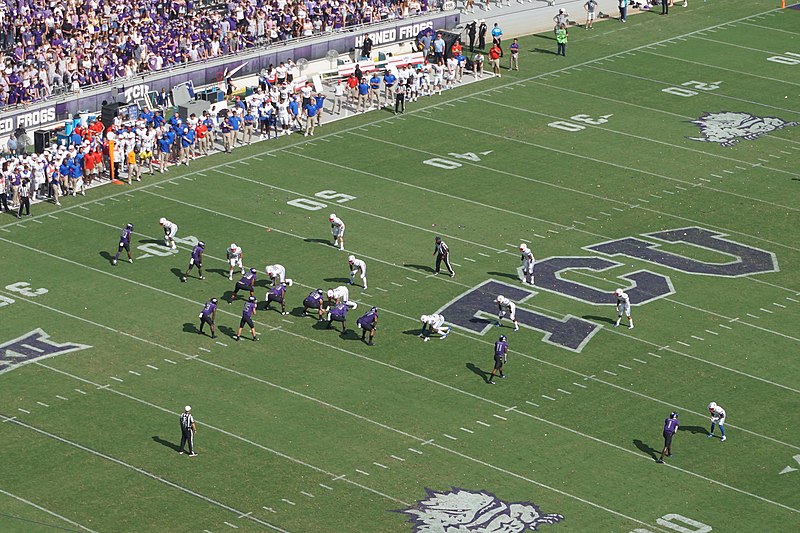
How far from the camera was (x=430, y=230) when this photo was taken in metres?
55.5

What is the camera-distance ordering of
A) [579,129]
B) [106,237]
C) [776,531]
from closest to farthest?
[776,531] → [106,237] → [579,129]

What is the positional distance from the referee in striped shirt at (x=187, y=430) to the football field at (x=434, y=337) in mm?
305

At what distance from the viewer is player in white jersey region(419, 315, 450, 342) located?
47094 millimetres

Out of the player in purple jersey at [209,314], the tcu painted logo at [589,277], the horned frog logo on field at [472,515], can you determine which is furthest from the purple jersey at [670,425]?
the player in purple jersey at [209,314]

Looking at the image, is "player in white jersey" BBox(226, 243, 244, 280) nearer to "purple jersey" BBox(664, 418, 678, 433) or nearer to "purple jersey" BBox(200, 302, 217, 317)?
"purple jersey" BBox(200, 302, 217, 317)

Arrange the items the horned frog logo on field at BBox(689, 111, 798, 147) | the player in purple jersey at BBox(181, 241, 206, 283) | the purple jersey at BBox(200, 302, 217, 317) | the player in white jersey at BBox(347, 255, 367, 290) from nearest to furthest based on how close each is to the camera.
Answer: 1. the purple jersey at BBox(200, 302, 217, 317)
2. the player in white jersey at BBox(347, 255, 367, 290)
3. the player in purple jersey at BBox(181, 241, 206, 283)
4. the horned frog logo on field at BBox(689, 111, 798, 147)

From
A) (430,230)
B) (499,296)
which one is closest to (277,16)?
A: (430,230)

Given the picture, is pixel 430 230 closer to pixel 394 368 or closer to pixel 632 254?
pixel 632 254

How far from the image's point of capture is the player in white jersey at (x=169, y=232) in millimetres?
51981

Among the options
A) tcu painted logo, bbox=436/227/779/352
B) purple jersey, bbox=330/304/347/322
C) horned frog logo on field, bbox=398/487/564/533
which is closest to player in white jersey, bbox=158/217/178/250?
purple jersey, bbox=330/304/347/322

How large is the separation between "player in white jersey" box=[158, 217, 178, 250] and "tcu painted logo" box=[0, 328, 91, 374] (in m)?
6.52

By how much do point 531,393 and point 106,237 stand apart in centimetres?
1619

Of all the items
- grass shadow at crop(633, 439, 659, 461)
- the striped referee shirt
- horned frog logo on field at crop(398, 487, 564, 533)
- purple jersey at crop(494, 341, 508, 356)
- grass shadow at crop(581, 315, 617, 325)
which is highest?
the striped referee shirt

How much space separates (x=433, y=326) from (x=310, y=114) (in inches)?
741
